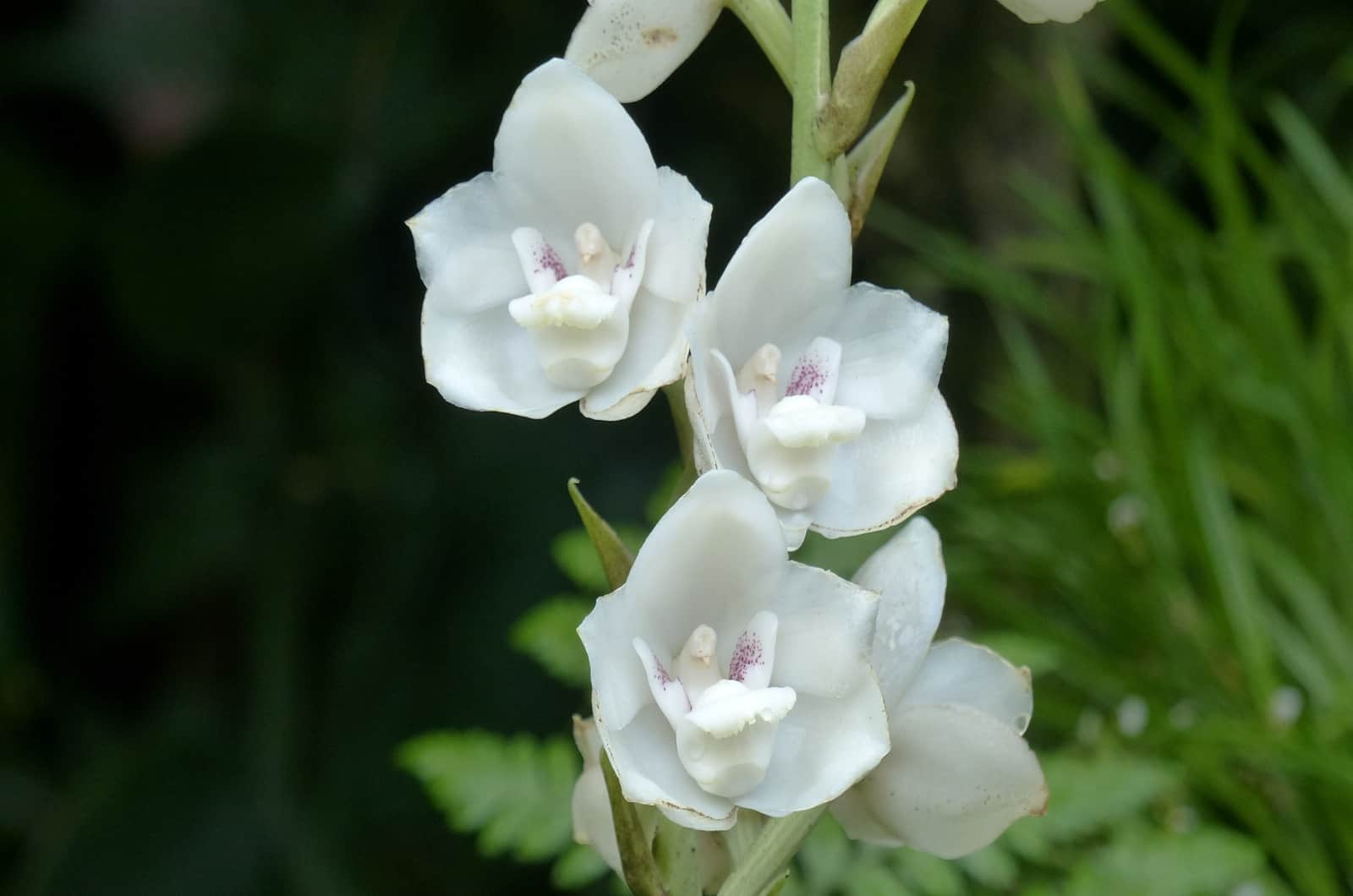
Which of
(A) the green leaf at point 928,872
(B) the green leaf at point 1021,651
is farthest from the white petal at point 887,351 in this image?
(B) the green leaf at point 1021,651

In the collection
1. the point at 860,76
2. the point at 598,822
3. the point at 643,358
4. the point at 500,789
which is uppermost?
the point at 860,76

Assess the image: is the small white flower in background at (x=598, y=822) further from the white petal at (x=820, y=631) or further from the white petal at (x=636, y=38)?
the white petal at (x=636, y=38)

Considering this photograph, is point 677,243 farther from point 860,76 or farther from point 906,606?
point 906,606

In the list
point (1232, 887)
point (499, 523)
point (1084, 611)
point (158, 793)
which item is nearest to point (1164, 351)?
point (1084, 611)

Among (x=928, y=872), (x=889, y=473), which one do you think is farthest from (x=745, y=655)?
(x=928, y=872)

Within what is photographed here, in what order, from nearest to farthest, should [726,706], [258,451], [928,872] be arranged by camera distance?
[726,706]
[928,872]
[258,451]

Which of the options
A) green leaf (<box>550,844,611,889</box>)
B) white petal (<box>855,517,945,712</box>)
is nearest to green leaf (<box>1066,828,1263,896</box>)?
green leaf (<box>550,844,611,889</box>)

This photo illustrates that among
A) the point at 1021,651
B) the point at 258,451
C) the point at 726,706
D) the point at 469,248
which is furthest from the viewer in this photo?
the point at 258,451

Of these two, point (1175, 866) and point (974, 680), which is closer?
point (974, 680)
